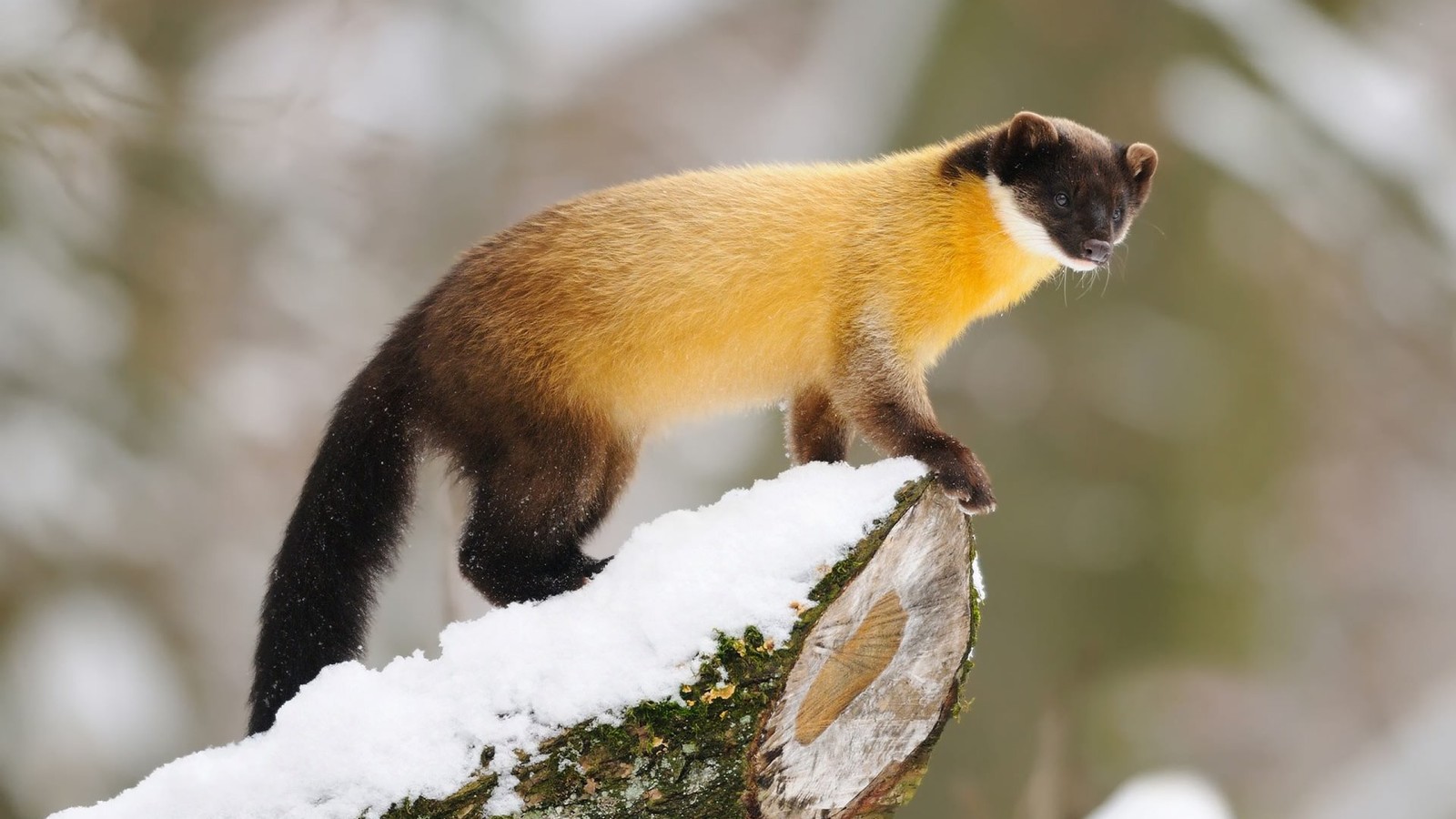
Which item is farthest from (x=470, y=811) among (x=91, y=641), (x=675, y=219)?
(x=91, y=641)

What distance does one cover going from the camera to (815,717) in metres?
3.77

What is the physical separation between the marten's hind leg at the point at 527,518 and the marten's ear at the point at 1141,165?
259cm

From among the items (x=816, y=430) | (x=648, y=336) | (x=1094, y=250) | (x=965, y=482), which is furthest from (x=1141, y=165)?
(x=648, y=336)

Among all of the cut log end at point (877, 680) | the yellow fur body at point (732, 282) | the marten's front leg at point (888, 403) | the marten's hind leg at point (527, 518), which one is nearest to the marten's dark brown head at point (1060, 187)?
the yellow fur body at point (732, 282)

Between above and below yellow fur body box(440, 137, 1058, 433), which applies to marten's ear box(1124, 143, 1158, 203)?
above

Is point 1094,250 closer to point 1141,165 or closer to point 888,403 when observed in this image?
point 1141,165

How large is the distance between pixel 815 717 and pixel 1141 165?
117 inches

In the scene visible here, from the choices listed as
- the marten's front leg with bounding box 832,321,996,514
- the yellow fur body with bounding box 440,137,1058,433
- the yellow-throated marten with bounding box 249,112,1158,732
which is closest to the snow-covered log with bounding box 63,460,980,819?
the marten's front leg with bounding box 832,321,996,514

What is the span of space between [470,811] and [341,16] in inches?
354

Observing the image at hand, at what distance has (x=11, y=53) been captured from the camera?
7.63 metres

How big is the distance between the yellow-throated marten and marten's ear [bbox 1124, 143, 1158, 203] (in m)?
0.01

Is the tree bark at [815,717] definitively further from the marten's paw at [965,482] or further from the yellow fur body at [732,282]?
the yellow fur body at [732,282]

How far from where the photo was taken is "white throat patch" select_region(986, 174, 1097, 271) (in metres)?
5.16

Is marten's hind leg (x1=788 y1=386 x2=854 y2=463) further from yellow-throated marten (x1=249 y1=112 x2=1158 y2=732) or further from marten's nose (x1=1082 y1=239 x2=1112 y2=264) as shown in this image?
marten's nose (x1=1082 y1=239 x2=1112 y2=264)
